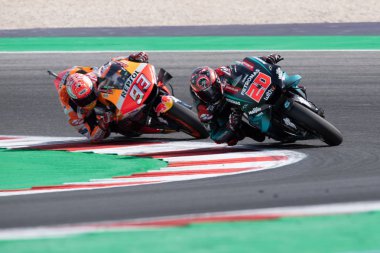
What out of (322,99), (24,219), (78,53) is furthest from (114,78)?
(78,53)

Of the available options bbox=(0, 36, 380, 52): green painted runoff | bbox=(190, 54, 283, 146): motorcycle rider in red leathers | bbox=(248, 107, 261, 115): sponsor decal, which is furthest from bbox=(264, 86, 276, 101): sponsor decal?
bbox=(0, 36, 380, 52): green painted runoff

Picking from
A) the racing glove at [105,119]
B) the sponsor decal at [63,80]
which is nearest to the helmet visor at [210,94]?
the racing glove at [105,119]

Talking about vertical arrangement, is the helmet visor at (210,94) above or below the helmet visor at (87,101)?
above

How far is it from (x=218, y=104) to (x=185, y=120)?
0.81 meters

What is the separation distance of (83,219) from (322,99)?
793 cm

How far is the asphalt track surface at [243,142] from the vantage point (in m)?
6.86

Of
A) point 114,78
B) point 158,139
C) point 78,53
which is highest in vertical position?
point 114,78

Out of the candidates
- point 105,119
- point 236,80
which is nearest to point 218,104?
point 236,80

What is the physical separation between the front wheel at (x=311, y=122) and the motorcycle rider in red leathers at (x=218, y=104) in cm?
59

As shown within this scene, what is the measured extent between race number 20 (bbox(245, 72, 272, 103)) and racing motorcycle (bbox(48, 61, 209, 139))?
1.16 meters

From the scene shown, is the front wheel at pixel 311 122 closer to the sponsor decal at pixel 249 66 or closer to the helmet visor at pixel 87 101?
the sponsor decal at pixel 249 66

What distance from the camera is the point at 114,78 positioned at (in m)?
11.4

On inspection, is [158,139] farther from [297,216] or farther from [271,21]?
[271,21]

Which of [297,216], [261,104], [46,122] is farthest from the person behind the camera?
[46,122]
